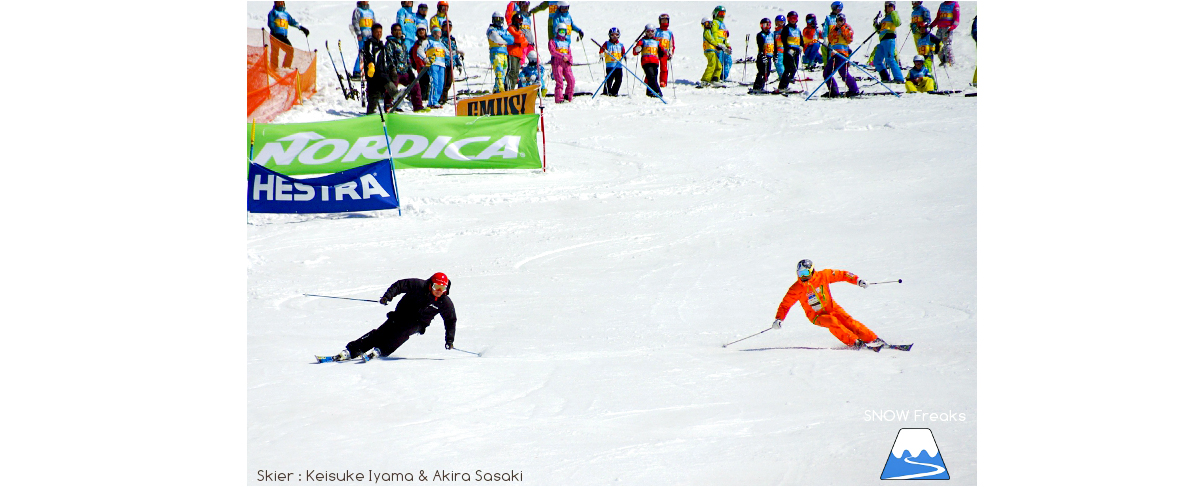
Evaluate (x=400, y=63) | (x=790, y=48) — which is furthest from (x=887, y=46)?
(x=400, y=63)

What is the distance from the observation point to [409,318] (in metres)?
6.60

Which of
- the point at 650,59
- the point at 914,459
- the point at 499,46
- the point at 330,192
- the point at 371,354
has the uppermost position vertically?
the point at 499,46

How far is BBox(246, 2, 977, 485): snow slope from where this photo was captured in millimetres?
5059

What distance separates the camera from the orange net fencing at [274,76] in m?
13.8

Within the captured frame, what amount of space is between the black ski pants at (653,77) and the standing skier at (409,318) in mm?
10277

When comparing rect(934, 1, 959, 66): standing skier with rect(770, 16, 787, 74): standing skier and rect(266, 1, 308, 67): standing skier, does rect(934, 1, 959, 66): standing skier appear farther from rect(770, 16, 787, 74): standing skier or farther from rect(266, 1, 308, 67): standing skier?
rect(266, 1, 308, 67): standing skier

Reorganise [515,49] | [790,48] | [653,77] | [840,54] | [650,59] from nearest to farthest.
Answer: [515,49] → [840,54] → [650,59] → [653,77] → [790,48]

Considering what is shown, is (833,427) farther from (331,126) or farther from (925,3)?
(925,3)

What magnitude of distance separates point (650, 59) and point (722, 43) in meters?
2.15

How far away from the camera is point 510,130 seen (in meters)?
11.8

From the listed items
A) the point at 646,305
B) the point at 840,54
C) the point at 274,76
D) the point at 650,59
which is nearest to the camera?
the point at 646,305

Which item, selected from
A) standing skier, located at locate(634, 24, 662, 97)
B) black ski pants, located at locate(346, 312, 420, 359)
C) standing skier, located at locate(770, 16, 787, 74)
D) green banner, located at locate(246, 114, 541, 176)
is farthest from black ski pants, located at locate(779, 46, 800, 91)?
black ski pants, located at locate(346, 312, 420, 359)

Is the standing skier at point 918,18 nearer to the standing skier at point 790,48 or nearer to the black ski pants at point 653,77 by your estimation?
the standing skier at point 790,48

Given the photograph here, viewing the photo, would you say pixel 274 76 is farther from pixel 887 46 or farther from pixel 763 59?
pixel 887 46
